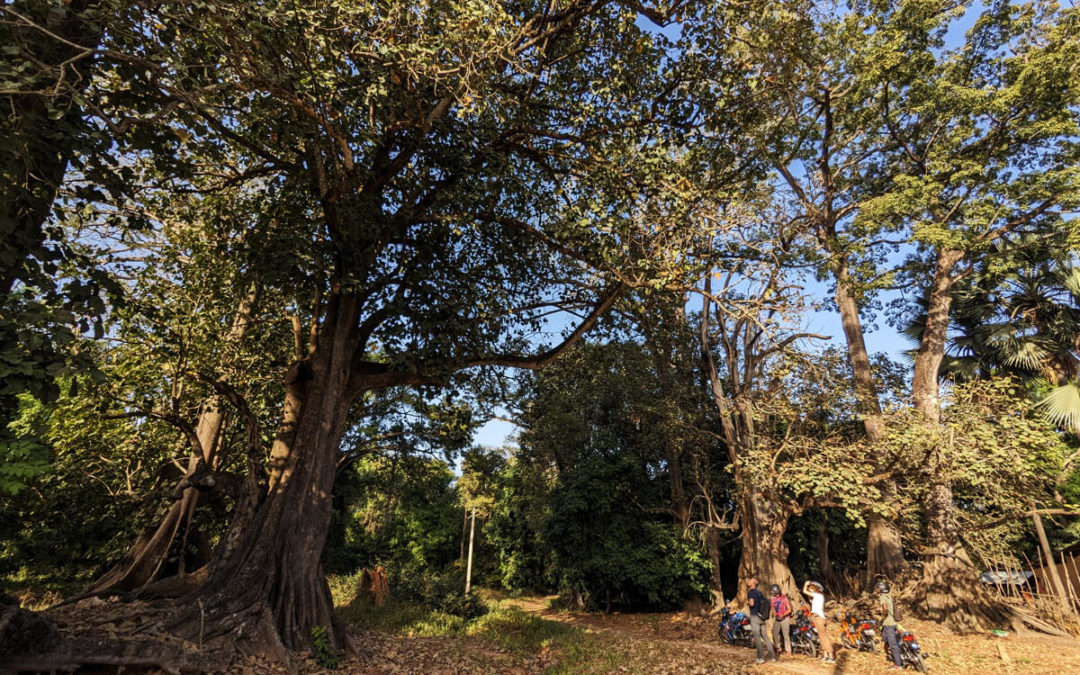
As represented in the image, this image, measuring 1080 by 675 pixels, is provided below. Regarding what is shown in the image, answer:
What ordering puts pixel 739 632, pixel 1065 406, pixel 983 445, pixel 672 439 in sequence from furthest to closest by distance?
pixel 672 439 < pixel 1065 406 < pixel 739 632 < pixel 983 445

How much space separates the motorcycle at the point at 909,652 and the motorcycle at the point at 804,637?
1.45 meters

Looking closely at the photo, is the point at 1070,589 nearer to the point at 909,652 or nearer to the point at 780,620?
the point at 909,652

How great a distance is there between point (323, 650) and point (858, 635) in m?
12.2

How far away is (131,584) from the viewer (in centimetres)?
940

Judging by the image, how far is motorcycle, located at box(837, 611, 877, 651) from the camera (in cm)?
1129

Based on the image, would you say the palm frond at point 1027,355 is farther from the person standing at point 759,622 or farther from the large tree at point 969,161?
the person standing at point 759,622

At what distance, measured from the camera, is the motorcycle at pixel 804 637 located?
436 inches

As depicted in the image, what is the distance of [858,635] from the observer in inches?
452

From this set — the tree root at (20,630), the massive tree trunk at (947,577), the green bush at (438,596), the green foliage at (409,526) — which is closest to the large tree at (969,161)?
the massive tree trunk at (947,577)

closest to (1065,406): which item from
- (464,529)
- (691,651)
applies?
(691,651)

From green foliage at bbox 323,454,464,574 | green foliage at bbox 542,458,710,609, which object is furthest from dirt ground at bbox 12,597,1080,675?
green foliage at bbox 323,454,464,574

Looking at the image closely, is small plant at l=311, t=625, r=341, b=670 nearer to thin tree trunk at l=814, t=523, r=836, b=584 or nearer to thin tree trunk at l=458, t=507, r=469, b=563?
thin tree trunk at l=814, t=523, r=836, b=584

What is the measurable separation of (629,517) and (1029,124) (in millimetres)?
18837

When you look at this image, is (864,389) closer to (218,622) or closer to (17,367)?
(218,622)
